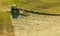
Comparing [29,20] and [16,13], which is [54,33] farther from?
[16,13]

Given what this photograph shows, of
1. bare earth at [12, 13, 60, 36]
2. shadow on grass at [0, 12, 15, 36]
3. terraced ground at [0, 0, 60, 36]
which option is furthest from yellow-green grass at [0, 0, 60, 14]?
shadow on grass at [0, 12, 15, 36]

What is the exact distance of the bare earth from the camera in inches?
368

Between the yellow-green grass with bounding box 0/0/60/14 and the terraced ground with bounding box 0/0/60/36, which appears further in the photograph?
the yellow-green grass with bounding box 0/0/60/14

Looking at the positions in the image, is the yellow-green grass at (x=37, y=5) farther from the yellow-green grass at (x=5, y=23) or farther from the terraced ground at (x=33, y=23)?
the yellow-green grass at (x=5, y=23)

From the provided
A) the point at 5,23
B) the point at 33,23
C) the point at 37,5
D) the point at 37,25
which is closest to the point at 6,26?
the point at 5,23

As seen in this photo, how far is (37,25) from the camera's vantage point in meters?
10.4

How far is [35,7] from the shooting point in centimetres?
1409

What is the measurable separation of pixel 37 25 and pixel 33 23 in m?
0.40

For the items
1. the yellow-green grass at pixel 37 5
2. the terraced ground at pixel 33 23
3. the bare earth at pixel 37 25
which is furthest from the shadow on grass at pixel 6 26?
the yellow-green grass at pixel 37 5

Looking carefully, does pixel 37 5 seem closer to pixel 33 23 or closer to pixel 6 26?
pixel 33 23

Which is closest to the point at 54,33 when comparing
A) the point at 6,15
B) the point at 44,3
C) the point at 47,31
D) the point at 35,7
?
the point at 47,31

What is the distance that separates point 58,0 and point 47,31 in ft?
21.6

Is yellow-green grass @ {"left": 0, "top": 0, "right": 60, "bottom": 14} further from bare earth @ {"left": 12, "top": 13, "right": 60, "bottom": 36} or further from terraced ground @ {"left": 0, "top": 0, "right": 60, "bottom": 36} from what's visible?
bare earth @ {"left": 12, "top": 13, "right": 60, "bottom": 36}

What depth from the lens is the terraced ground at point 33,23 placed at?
9438 mm
